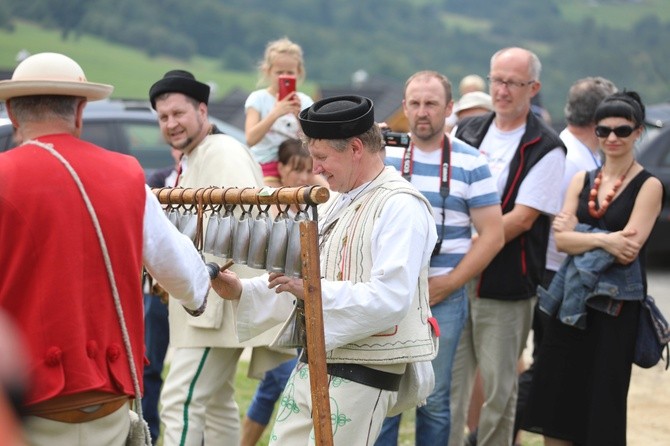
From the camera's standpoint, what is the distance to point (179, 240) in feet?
11.4

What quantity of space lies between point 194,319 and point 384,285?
5.76 feet

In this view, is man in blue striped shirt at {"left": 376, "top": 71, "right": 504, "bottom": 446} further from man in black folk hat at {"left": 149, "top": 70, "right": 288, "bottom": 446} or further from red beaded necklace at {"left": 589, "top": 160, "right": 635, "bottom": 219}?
man in black folk hat at {"left": 149, "top": 70, "right": 288, "bottom": 446}

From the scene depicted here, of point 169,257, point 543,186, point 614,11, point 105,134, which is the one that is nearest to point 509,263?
Answer: point 543,186

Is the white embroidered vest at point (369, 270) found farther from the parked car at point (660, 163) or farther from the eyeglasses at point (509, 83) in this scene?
the parked car at point (660, 163)

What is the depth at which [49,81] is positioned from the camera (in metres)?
3.21

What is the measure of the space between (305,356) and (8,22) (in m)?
34.2

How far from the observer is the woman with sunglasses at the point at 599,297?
5223 millimetres

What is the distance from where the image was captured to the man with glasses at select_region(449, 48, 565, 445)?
5.63 m

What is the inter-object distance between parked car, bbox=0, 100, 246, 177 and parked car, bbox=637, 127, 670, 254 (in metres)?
4.95

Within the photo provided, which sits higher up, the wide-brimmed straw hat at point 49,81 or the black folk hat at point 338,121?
the wide-brimmed straw hat at point 49,81

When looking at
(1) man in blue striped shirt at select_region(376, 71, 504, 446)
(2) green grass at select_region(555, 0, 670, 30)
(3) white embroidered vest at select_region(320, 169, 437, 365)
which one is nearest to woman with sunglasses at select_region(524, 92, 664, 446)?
(1) man in blue striped shirt at select_region(376, 71, 504, 446)

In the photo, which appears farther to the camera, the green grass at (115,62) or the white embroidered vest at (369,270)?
the green grass at (115,62)

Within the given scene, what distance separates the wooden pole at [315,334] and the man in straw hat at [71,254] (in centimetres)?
41

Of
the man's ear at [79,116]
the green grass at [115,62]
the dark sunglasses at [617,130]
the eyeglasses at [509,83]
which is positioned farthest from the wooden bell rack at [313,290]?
the green grass at [115,62]
